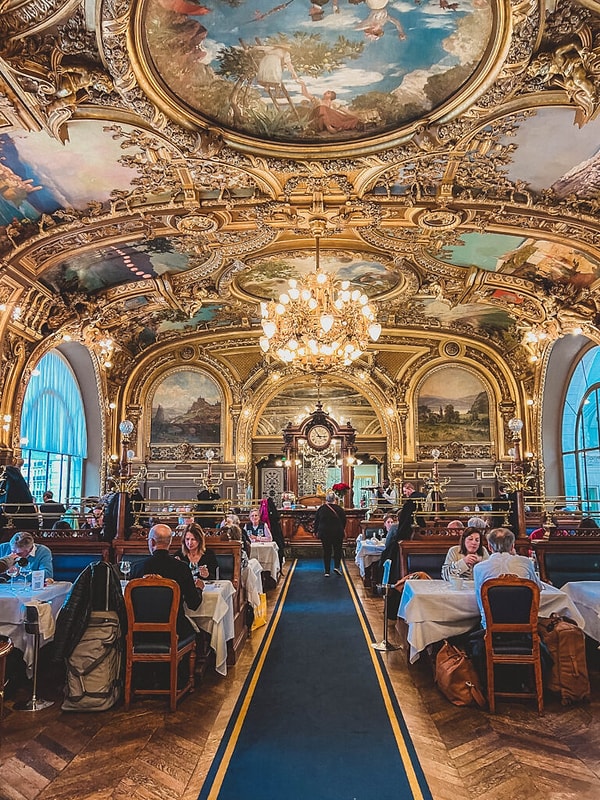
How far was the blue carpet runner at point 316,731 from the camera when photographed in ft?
11.9

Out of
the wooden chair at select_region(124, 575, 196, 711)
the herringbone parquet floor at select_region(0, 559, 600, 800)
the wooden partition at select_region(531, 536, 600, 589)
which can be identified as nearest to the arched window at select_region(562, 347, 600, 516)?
the wooden partition at select_region(531, 536, 600, 589)

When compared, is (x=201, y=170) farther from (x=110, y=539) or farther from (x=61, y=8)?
(x=110, y=539)

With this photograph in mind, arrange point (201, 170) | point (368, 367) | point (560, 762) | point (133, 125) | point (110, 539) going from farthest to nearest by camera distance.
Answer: point (368, 367) < point (201, 170) < point (110, 539) < point (133, 125) < point (560, 762)

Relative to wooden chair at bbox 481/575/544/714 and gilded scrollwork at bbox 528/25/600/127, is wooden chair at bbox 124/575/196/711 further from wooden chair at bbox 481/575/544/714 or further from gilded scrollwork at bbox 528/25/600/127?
gilded scrollwork at bbox 528/25/600/127

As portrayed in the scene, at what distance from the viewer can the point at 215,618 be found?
5.67 metres

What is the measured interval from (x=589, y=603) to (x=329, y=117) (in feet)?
20.4

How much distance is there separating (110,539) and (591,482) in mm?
12856

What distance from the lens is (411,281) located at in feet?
44.5

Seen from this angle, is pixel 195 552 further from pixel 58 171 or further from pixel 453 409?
pixel 453 409

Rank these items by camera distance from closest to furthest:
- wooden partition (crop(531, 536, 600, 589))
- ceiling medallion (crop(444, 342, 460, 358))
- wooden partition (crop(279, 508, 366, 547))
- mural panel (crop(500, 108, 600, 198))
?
wooden partition (crop(531, 536, 600, 589)) → mural panel (crop(500, 108, 600, 198)) → wooden partition (crop(279, 508, 366, 547)) → ceiling medallion (crop(444, 342, 460, 358))

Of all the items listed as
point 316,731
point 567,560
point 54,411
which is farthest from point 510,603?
Result: point 54,411

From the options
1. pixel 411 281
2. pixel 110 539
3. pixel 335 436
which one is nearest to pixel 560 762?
pixel 110 539

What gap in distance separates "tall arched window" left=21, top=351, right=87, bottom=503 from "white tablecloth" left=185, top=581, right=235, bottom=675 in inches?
362

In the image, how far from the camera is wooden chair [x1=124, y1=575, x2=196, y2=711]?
4.95 m
